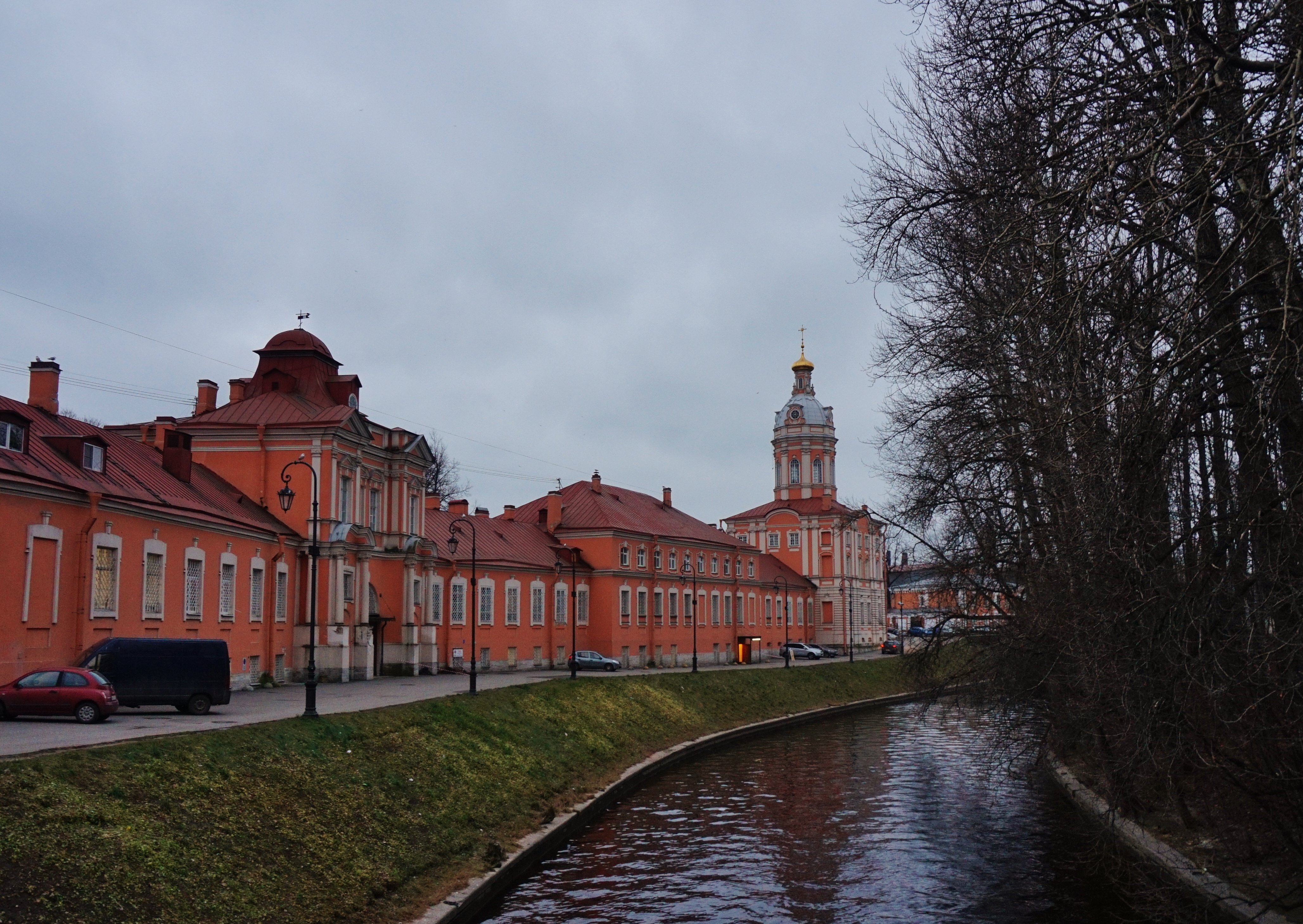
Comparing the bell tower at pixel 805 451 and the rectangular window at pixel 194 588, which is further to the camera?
the bell tower at pixel 805 451

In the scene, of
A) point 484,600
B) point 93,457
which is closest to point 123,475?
point 93,457

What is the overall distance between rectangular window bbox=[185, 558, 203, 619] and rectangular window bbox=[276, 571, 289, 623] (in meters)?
5.54

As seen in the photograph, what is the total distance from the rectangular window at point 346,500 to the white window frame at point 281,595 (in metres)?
3.28

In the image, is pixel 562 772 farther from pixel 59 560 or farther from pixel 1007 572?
pixel 59 560

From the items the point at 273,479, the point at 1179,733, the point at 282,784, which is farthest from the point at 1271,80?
the point at 273,479

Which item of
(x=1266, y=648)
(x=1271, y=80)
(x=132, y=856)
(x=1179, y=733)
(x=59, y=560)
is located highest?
(x=1271, y=80)

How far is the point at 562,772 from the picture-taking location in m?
26.1

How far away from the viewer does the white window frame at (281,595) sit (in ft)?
125

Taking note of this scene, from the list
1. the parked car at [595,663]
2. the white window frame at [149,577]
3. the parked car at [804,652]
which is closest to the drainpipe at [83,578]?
the white window frame at [149,577]

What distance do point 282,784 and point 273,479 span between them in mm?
27090

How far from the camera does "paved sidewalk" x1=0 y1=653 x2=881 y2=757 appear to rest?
17734 millimetres

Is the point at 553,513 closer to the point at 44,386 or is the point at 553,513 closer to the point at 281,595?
the point at 281,595

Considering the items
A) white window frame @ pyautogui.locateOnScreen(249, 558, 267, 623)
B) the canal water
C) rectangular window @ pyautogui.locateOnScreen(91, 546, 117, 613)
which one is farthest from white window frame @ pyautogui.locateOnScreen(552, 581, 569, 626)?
rectangular window @ pyautogui.locateOnScreen(91, 546, 117, 613)

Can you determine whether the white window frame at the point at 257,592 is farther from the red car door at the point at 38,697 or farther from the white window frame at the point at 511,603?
the white window frame at the point at 511,603
